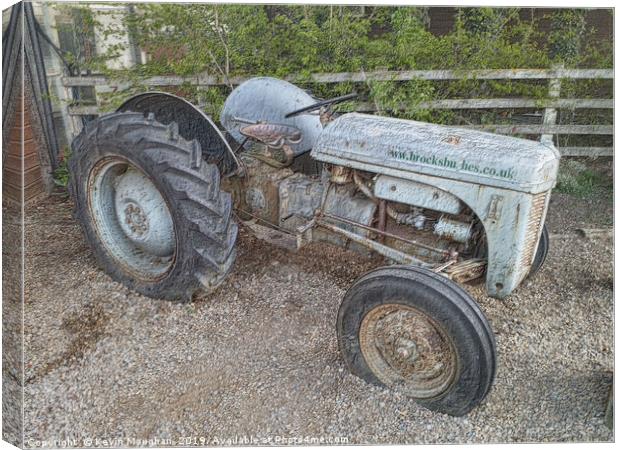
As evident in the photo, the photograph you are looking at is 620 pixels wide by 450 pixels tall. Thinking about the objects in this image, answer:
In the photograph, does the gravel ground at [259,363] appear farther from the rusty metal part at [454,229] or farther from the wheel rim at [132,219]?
the rusty metal part at [454,229]

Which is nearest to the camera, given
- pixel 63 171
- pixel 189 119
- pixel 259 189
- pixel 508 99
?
pixel 508 99

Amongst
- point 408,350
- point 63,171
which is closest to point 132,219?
point 63,171

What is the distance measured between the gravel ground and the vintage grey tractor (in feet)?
0.39

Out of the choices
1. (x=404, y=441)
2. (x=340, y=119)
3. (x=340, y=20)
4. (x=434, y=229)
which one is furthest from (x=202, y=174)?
(x=404, y=441)

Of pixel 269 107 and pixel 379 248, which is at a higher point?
pixel 269 107

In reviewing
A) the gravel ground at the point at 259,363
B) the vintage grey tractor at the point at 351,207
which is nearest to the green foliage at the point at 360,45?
the vintage grey tractor at the point at 351,207

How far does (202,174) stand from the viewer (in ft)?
7.58

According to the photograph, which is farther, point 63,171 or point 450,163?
point 63,171

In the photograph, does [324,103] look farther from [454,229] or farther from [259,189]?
[454,229]

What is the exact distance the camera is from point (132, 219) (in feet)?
8.82

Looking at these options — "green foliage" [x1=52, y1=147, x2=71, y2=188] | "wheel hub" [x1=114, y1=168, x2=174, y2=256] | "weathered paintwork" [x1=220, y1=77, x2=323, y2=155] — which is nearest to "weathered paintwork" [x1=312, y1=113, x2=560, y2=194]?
"weathered paintwork" [x1=220, y1=77, x2=323, y2=155]

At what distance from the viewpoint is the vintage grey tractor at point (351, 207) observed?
2.01 m

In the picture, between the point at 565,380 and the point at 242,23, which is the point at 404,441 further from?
the point at 242,23

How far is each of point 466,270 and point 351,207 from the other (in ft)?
2.06
